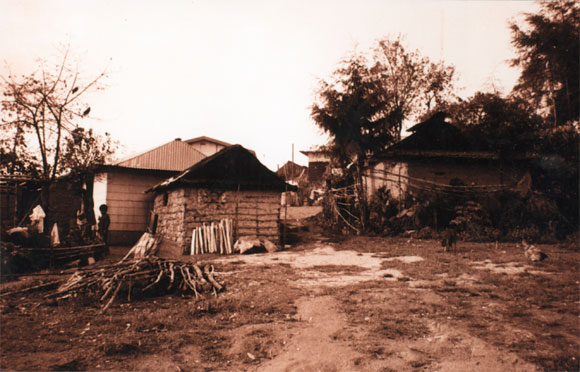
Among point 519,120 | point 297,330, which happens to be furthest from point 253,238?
point 519,120

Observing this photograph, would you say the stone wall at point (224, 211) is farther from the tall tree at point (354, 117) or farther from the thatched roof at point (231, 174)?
the tall tree at point (354, 117)

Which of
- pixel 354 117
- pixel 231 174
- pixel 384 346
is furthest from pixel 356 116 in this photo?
pixel 384 346

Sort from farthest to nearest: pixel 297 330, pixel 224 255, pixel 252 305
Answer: pixel 224 255 < pixel 252 305 < pixel 297 330

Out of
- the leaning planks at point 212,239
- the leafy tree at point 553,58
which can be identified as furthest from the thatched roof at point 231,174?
the leafy tree at point 553,58

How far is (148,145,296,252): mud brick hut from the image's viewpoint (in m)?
15.3

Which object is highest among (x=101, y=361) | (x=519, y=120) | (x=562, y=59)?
(x=562, y=59)

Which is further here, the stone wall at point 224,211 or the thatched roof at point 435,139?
the thatched roof at point 435,139

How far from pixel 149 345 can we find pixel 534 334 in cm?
560

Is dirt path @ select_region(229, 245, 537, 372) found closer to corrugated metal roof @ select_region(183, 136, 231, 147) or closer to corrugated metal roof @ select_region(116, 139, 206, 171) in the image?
corrugated metal roof @ select_region(116, 139, 206, 171)

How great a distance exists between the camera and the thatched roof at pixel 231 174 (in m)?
15.3

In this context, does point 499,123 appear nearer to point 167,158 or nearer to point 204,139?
point 167,158

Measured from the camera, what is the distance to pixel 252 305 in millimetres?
7445

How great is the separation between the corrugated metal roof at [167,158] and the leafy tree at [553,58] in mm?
20942

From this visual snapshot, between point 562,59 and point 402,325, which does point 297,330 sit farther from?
point 562,59
